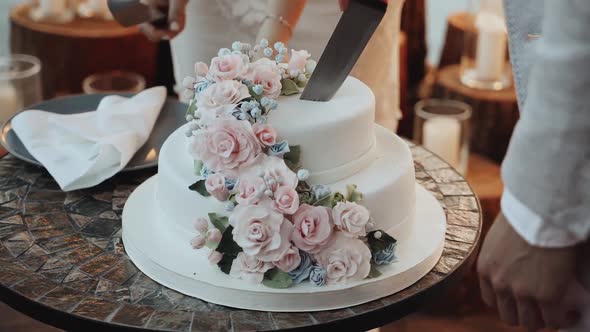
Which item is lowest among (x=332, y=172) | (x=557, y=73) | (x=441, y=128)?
(x=441, y=128)

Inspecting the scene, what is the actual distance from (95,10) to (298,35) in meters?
1.36

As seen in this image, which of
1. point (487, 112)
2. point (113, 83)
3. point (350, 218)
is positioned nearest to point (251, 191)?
point (350, 218)

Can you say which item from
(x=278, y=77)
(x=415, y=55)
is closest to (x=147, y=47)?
(x=415, y=55)

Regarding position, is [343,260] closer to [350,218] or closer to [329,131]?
[350,218]

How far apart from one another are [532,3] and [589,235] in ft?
0.95

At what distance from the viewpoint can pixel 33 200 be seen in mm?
1452

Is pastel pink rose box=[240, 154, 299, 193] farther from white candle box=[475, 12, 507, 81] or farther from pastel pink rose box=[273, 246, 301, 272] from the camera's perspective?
white candle box=[475, 12, 507, 81]

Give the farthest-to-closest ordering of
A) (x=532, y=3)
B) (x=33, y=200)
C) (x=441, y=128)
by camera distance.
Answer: (x=441, y=128) < (x=33, y=200) < (x=532, y=3)

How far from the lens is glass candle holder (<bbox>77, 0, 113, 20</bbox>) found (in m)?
2.87

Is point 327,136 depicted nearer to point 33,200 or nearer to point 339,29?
point 339,29

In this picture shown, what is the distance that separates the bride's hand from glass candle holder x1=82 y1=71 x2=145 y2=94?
66cm

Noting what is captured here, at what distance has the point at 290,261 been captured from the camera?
3.73 ft

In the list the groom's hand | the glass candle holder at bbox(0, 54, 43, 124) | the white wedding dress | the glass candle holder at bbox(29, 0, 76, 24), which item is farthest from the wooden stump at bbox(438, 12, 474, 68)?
the groom's hand

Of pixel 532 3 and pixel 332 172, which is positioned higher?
pixel 532 3
